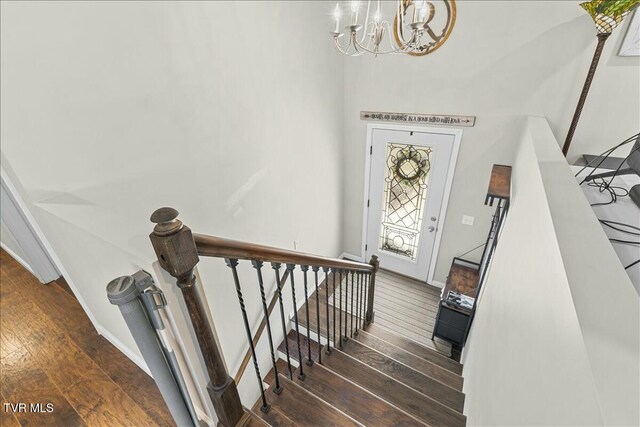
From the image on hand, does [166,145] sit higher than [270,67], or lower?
lower

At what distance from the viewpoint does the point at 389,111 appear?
3.31 m

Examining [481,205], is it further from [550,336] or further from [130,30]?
[130,30]

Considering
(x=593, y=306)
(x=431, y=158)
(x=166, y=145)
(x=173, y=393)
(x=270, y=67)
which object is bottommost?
(x=173, y=393)

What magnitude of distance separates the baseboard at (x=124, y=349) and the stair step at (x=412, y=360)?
1881 millimetres

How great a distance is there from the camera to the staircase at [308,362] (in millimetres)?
921

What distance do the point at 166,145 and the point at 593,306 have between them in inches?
71.0

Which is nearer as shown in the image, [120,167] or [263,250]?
[263,250]

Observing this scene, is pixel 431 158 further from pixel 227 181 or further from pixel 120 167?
pixel 120 167

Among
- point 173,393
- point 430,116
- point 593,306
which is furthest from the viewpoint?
point 430,116

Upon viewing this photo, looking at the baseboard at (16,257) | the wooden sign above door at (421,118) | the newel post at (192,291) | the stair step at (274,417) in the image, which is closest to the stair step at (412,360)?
the stair step at (274,417)

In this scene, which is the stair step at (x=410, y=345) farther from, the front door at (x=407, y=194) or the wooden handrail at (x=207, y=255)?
the wooden handrail at (x=207, y=255)

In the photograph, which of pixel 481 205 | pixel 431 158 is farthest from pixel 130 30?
pixel 481 205

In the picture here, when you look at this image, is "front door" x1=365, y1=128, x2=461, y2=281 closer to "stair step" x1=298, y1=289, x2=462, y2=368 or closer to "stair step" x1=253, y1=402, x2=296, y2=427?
"stair step" x1=298, y1=289, x2=462, y2=368

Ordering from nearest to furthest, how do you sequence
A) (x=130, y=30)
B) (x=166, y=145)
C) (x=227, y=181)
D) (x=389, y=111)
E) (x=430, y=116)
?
(x=130, y=30) < (x=166, y=145) < (x=227, y=181) < (x=430, y=116) < (x=389, y=111)
